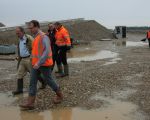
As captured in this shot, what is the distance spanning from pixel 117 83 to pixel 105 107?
2.60 meters

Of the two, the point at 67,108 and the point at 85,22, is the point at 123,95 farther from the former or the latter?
the point at 85,22

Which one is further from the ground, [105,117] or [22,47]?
[22,47]

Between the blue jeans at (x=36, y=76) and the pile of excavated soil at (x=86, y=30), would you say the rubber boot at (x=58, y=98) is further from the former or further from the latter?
the pile of excavated soil at (x=86, y=30)

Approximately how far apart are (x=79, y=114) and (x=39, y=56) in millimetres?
1508

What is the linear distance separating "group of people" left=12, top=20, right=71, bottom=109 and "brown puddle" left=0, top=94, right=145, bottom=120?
330 mm

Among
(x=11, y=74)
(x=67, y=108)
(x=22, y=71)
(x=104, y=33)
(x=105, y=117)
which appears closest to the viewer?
(x=105, y=117)

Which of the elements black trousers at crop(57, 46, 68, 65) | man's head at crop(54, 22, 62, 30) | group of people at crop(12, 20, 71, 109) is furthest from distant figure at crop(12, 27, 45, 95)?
black trousers at crop(57, 46, 68, 65)

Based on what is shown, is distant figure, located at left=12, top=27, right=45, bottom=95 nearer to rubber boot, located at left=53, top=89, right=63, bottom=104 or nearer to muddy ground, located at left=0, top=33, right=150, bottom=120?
muddy ground, located at left=0, top=33, right=150, bottom=120

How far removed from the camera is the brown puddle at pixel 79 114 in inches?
323

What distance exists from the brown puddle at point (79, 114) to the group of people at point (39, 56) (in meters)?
0.33

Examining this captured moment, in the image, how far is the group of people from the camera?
28.1ft

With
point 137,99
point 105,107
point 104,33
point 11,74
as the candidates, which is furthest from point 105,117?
point 104,33

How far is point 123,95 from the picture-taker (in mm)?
10047

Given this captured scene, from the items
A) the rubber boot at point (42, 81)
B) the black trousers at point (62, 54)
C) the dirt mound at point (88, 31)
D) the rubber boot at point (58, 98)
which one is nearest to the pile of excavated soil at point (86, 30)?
the dirt mound at point (88, 31)
